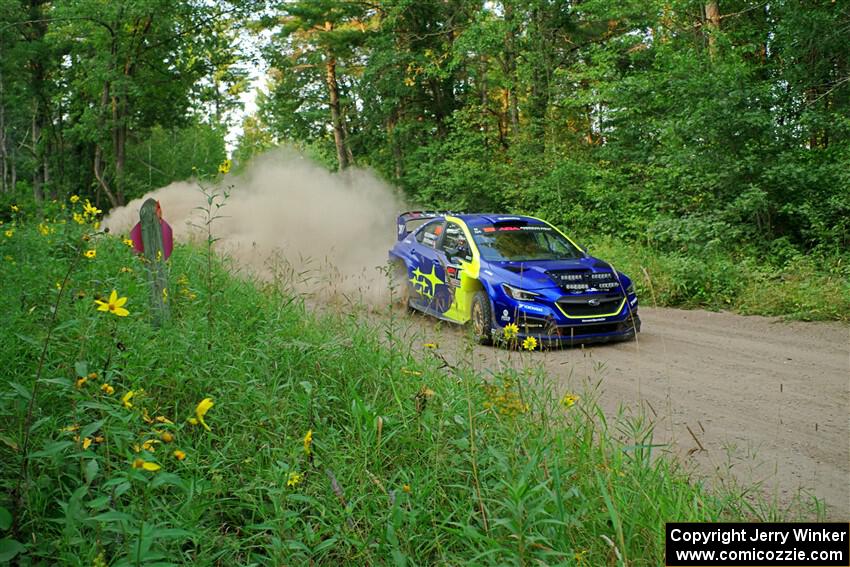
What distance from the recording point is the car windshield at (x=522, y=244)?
30.6 feet

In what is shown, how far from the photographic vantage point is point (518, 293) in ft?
27.3

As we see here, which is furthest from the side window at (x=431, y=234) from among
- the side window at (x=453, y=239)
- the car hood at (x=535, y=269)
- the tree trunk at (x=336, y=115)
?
the tree trunk at (x=336, y=115)

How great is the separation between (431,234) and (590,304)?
3365 mm

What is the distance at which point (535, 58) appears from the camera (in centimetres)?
2203

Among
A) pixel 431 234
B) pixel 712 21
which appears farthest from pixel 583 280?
pixel 712 21

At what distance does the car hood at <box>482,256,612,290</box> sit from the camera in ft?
27.4

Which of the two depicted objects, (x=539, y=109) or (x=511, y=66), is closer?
(x=539, y=109)

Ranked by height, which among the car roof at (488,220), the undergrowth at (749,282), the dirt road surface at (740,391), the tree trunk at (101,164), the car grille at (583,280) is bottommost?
the dirt road surface at (740,391)

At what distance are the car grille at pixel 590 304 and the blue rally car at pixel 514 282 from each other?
0.04 ft

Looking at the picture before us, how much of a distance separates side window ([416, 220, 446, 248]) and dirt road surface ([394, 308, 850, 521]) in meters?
1.55

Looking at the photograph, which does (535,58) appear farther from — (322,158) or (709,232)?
(322,158)

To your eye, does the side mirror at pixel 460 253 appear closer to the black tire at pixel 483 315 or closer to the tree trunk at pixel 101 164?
the black tire at pixel 483 315

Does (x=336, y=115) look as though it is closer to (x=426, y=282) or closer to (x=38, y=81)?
(x=38, y=81)

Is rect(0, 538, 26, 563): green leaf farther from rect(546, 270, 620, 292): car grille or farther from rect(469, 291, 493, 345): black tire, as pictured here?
rect(546, 270, 620, 292): car grille
